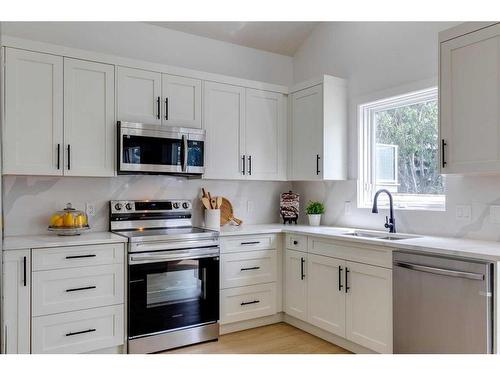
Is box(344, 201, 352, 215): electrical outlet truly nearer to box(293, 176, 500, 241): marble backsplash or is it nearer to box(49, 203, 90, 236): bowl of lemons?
box(293, 176, 500, 241): marble backsplash

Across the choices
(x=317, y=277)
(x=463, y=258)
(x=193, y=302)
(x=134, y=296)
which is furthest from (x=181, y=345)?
(x=463, y=258)

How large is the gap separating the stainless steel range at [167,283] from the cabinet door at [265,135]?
92cm

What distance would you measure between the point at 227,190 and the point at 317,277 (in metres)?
1.27

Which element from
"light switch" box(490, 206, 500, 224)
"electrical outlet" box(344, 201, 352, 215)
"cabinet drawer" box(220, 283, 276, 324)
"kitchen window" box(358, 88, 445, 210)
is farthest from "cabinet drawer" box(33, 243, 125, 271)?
"light switch" box(490, 206, 500, 224)

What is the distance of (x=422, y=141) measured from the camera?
3295mm

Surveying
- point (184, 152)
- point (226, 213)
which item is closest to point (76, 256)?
point (184, 152)

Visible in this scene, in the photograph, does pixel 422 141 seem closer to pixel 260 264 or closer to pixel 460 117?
pixel 460 117

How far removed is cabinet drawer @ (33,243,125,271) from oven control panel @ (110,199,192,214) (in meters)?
0.57

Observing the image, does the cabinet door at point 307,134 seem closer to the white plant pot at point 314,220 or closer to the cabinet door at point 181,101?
the white plant pot at point 314,220

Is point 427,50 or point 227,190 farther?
point 227,190

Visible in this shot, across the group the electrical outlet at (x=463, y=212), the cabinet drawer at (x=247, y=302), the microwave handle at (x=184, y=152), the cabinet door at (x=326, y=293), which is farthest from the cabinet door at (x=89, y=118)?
the electrical outlet at (x=463, y=212)

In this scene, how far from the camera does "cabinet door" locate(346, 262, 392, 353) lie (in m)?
2.70

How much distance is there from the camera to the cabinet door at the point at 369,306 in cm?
270
